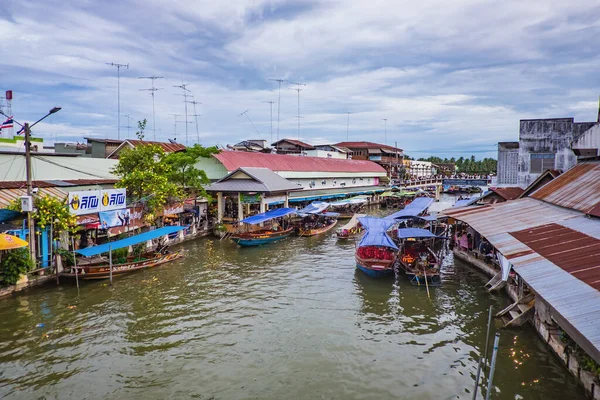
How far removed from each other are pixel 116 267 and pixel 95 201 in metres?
3.60

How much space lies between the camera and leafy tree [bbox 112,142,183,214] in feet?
76.3

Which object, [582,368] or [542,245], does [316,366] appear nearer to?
Answer: [582,368]

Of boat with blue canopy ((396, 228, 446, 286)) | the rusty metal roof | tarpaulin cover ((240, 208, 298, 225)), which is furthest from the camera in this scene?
tarpaulin cover ((240, 208, 298, 225))

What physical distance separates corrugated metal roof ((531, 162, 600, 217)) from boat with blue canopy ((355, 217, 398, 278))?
7.18 metres

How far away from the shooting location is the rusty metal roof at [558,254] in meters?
7.30

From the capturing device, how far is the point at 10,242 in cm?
1512

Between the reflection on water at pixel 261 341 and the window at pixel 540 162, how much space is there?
12.0m

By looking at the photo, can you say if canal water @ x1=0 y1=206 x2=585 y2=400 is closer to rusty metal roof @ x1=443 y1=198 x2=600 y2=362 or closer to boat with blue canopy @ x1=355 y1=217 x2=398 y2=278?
boat with blue canopy @ x1=355 y1=217 x2=398 y2=278

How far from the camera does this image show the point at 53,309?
15.2m

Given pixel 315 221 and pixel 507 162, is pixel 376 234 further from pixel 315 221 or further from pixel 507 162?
pixel 507 162

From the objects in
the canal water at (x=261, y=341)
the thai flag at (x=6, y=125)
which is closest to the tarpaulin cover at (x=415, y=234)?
the canal water at (x=261, y=341)

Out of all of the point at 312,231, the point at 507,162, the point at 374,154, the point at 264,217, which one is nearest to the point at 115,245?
the point at 264,217

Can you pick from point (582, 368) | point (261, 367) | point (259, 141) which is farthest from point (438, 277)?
point (259, 141)

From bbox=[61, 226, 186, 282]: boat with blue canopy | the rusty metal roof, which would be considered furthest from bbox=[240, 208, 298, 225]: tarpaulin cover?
the rusty metal roof
